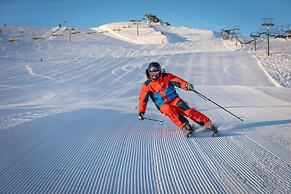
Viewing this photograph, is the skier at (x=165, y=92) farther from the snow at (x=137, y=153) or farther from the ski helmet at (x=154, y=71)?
the snow at (x=137, y=153)

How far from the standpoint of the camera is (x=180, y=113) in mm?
6227

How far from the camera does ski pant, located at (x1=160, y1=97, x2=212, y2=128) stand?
589 centimetres

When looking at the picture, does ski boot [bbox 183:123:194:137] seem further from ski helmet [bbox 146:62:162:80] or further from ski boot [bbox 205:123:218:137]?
ski helmet [bbox 146:62:162:80]

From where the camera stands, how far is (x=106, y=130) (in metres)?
6.35

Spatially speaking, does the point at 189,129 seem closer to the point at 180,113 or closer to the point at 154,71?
the point at 180,113

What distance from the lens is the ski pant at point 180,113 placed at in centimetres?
589

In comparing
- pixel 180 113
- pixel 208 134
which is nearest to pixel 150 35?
pixel 180 113

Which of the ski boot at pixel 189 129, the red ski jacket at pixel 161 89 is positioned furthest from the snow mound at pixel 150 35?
the ski boot at pixel 189 129

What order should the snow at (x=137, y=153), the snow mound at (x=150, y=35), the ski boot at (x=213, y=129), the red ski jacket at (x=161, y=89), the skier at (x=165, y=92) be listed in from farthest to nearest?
the snow mound at (x=150, y=35) < the red ski jacket at (x=161, y=89) < the skier at (x=165, y=92) < the ski boot at (x=213, y=129) < the snow at (x=137, y=153)

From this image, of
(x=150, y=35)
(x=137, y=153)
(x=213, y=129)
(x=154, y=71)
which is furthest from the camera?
(x=150, y=35)

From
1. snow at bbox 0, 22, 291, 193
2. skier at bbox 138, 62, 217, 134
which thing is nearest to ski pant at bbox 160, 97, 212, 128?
skier at bbox 138, 62, 217, 134

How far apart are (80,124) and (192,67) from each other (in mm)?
20270

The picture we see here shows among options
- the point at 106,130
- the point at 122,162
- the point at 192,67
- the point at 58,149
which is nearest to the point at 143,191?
the point at 122,162

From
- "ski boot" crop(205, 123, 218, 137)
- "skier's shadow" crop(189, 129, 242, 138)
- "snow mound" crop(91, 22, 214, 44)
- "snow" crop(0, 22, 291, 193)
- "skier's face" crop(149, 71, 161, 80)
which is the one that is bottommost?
"skier's shadow" crop(189, 129, 242, 138)
